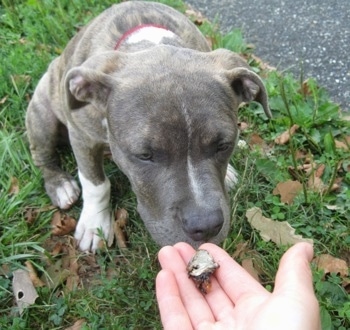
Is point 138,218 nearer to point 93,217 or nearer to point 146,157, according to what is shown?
point 93,217

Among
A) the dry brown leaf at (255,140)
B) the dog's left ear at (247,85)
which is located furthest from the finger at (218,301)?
the dry brown leaf at (255,140)

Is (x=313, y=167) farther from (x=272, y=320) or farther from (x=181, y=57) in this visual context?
(x=272, y=320)

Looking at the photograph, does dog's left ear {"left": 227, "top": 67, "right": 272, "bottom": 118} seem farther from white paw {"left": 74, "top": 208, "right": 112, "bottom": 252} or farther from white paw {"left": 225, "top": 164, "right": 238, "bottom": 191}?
white paw {"left": 74, "top": 208, "right": 112, "bottom": 252}

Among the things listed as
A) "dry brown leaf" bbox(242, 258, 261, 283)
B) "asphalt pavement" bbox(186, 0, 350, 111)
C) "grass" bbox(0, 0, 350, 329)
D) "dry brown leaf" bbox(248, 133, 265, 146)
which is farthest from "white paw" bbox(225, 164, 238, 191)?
"asphalt pavement" bbox(186, 0, 350, 111)

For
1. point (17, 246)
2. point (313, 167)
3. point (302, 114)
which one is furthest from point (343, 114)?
point (17, 246)

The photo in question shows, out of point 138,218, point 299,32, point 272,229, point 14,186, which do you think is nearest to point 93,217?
point 138,218

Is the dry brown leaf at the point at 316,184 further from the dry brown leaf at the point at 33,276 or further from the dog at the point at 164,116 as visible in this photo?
the dry brown leaf at the point at 33,276
